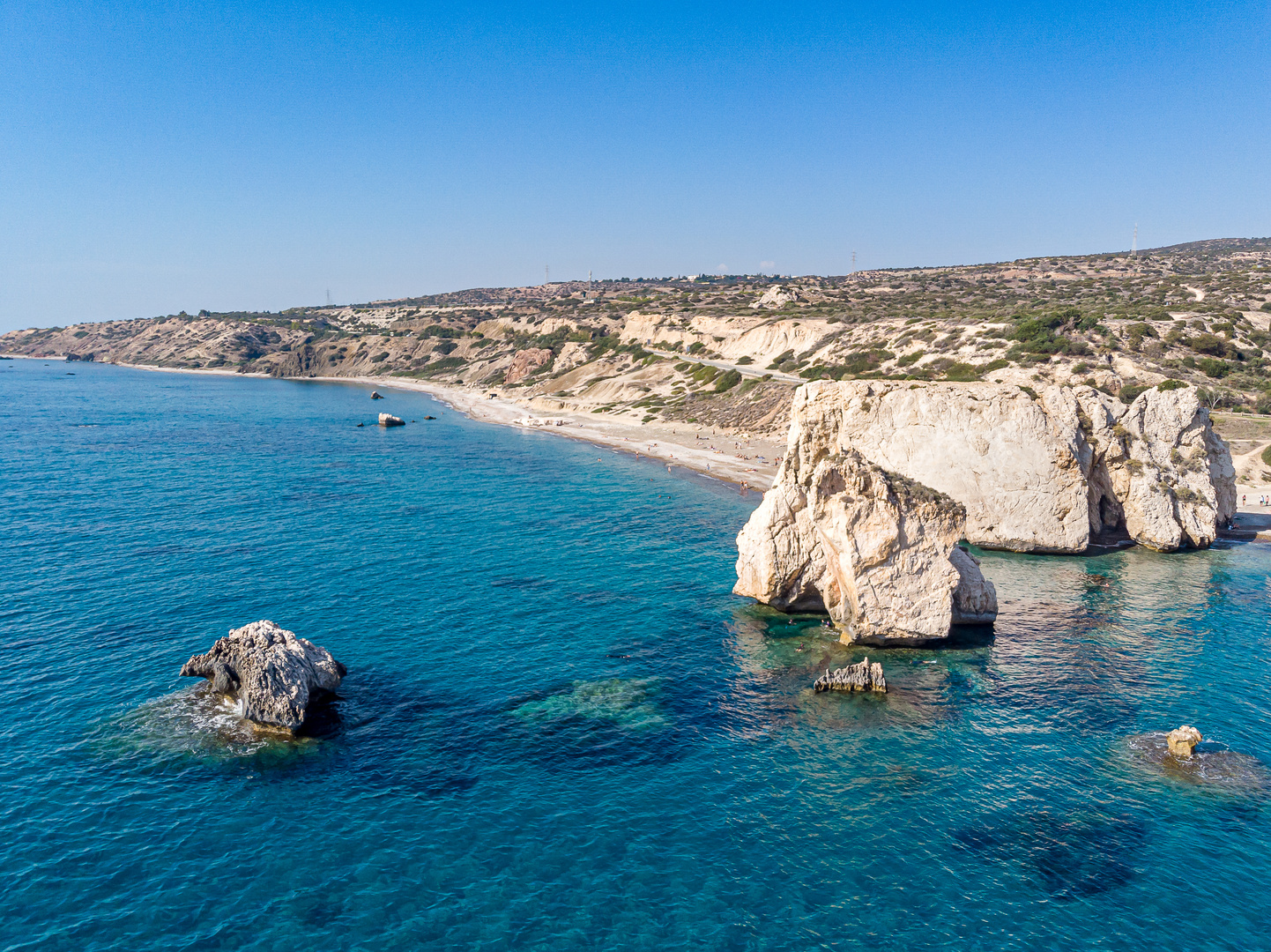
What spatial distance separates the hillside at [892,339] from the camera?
7538cm

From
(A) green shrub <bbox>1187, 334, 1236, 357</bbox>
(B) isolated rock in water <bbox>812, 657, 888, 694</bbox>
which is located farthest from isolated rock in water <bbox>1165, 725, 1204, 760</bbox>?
(A) green shrub <bbox>1187, 334, 1236, 357</bbox>

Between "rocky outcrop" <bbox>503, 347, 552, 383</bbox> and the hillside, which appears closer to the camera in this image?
the hillside

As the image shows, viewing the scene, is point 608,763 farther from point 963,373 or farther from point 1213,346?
point 1213,346

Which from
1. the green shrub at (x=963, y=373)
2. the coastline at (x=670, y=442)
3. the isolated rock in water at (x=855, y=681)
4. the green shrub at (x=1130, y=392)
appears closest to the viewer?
the isolated rock in water at (x=855, y=681)

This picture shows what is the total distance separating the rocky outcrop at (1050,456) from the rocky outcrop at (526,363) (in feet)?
379

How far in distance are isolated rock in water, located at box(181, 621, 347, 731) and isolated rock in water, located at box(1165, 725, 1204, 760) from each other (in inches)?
1163

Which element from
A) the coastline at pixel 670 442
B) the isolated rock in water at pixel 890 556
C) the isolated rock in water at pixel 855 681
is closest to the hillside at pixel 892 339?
the coastline at pixel 670 442

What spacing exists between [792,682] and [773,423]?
6008 cm

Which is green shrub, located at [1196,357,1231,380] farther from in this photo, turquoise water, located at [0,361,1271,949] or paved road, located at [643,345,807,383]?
paved road, located at [643,345,807,383]

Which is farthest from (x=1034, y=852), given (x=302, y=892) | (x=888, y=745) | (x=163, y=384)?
(x=163, y=384)

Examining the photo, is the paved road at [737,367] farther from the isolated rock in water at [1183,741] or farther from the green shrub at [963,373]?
the isolated rock in water at [1183,741]

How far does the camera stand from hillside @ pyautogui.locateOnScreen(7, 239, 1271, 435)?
7538 cm

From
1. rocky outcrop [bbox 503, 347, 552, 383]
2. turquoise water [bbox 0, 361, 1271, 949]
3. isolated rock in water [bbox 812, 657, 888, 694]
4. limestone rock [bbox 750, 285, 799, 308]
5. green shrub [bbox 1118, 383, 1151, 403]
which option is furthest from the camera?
rocky outcrop [bbox 503, 347, 552, 383]

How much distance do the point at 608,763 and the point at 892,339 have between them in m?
84.3
